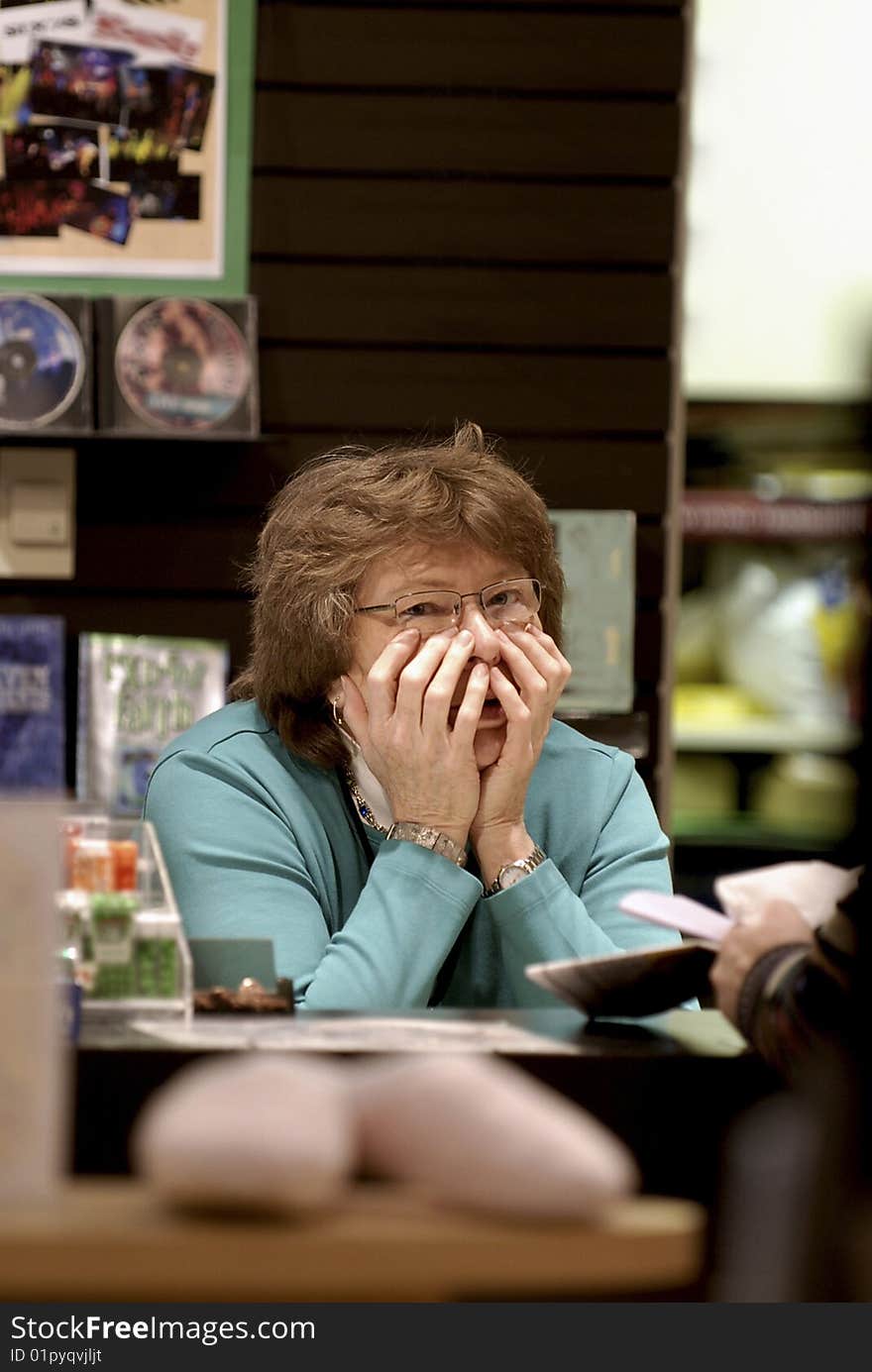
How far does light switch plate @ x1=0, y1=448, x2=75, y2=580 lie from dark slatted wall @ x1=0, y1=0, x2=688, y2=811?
0.13 feet

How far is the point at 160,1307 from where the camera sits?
2.02 ft

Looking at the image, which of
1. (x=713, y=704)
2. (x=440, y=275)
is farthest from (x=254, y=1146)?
(x=713, y=704)

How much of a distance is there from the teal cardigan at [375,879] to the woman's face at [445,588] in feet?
0.38

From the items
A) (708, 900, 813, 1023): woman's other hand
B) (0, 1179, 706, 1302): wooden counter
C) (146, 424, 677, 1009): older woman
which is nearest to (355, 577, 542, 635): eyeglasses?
(146, 424, 677, 1009): older woman

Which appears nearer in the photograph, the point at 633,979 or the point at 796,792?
the point at 633,979

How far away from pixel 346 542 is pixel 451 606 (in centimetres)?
15

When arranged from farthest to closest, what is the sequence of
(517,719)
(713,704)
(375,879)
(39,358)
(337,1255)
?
(713,704)
(39,358)
(517,719)
(375,879)
(337,1255)

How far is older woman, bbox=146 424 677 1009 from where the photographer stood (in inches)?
68.0

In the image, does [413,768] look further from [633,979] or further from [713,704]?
[713,704]

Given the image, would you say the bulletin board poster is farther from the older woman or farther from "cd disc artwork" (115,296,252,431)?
the older woman

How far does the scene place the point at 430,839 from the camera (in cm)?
178

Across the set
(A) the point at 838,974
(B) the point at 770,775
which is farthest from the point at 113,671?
(A) the point at 838,974

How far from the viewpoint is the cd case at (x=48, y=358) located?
2.94m

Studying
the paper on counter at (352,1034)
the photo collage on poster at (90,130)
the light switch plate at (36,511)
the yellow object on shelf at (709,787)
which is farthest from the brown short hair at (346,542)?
the yellow object on shelf at (709,787)
